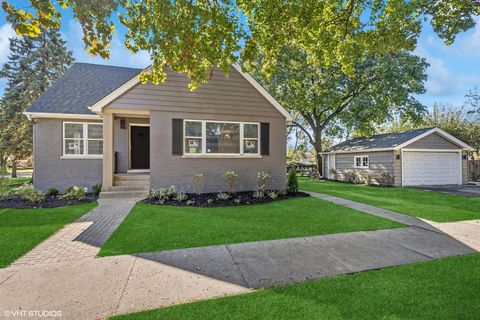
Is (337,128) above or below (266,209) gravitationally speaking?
Result: above

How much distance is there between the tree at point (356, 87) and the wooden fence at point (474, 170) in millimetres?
5265

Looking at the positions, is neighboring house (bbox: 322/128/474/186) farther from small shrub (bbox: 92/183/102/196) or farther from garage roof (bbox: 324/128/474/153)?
small shrub (bbox: 92/183/102/196)

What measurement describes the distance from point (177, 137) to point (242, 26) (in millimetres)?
4965

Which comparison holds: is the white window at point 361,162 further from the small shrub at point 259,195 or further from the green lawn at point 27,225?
the green lawn at point 27,225

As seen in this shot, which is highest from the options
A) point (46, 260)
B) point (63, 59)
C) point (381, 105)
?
point (63, 59)

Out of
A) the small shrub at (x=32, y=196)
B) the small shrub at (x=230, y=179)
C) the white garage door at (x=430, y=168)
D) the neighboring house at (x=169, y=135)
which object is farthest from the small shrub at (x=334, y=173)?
the small shrub at (x=32, y=196)

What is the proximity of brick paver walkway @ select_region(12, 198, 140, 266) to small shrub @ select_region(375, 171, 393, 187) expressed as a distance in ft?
51.6

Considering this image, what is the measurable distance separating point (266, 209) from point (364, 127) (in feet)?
57.9

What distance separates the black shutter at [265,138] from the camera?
1098 centimetres

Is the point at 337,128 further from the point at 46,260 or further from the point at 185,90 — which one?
the point at 46,260

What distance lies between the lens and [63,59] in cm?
2283

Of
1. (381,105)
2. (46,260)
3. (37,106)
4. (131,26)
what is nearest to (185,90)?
(131,26)

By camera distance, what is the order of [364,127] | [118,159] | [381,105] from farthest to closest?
1. [364,127]
2. [381,105]
3. [118,159]

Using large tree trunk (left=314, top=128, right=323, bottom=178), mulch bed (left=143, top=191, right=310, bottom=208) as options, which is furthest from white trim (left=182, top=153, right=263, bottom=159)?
large tree trunk (left=314, top=128, right=323, bottom=178)
